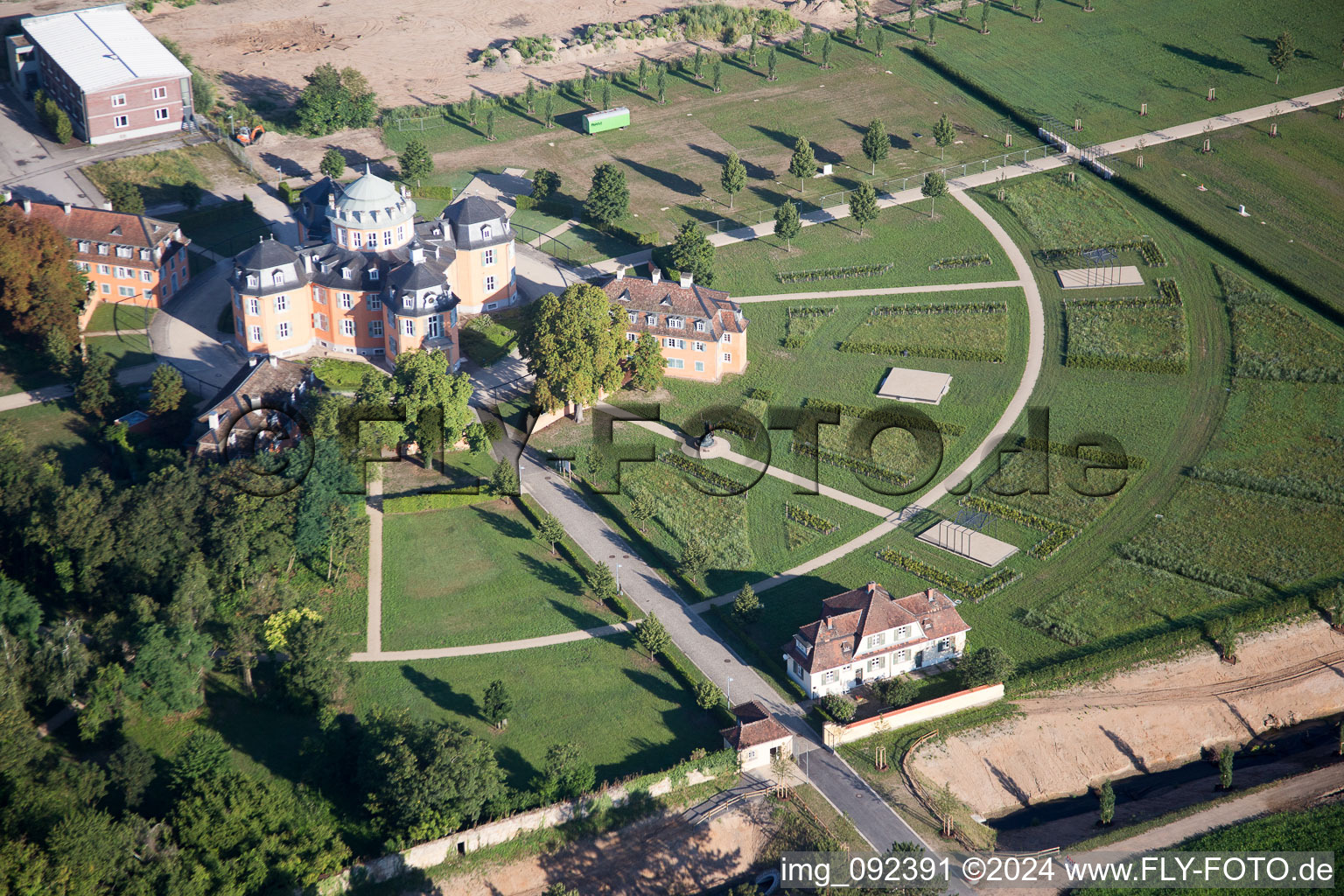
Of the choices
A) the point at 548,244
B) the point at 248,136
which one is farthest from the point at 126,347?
the point at 248,136

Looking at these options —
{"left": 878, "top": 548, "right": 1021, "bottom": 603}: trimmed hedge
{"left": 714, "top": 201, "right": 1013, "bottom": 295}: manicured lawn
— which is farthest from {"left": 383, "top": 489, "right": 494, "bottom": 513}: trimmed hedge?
{"left": 714, "top": 201, "right": 1013, "bottom": 295}: manicured lawn

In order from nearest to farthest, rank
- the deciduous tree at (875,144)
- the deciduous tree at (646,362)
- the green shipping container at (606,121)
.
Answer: the deciduous tree at (646,362)
the deciduous tree at (875,144)
the green shipping container at (606,121)

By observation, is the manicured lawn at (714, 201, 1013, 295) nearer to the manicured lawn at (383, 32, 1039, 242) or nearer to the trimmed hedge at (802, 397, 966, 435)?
the manicured lawn at (383, 32, 1039, 242)

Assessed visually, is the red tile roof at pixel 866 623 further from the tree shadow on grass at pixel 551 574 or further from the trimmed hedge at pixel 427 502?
the trimmed hedge at pixel 427 502

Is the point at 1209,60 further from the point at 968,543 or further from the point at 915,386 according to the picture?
the point at 968,543

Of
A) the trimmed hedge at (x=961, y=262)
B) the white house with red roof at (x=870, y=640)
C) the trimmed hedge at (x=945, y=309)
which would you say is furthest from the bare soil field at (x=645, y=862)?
the trimmed hedge at (x=961, y=262)

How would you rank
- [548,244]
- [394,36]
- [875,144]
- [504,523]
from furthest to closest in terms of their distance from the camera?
[394,36]
[875,144]
[548,244]
[504,523]

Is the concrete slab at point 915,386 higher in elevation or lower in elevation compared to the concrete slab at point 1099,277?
lower
